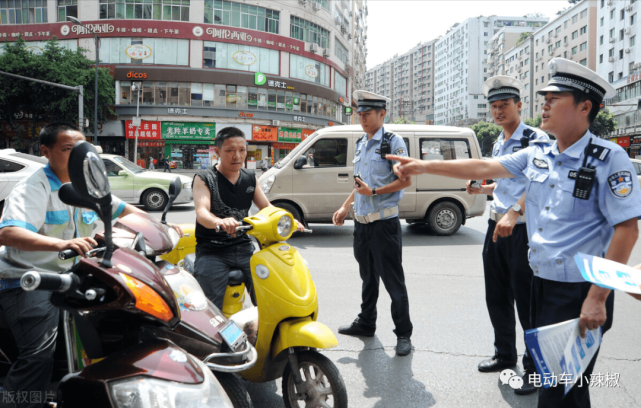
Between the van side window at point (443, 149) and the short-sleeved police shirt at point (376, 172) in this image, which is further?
the van side window at point (443, 149)

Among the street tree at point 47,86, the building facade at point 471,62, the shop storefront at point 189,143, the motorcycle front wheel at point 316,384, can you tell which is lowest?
the motorcycle front wheel at point 316,384

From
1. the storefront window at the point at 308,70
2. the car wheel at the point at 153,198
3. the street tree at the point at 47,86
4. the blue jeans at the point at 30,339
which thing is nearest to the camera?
the blue jeans at the point at 30,339

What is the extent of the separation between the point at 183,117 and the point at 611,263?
35873 mm

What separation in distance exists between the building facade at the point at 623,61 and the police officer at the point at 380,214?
5266 centimetres

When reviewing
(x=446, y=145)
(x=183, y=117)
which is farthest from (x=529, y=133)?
(x=183, y=117)

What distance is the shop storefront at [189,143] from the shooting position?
35.0 meters

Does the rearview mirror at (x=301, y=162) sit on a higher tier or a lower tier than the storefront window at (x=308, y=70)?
lower

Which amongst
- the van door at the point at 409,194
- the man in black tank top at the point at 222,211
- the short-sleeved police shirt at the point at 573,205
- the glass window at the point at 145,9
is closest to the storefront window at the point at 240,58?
the glass window at the point at 145,9

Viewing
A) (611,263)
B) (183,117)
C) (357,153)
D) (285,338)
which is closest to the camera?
(611,263)

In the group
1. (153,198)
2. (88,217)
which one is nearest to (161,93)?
(153,198)

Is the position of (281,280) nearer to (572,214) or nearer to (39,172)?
(39,172)

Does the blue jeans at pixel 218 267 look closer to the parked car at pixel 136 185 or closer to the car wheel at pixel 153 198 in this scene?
the parked car at pixel 136 185

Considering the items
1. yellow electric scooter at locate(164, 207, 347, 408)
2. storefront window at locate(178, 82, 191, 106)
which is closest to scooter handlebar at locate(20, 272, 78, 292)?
yellow electric scooter at locate(164, 207, 347, 408)

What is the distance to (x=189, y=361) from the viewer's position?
154 centimetres
